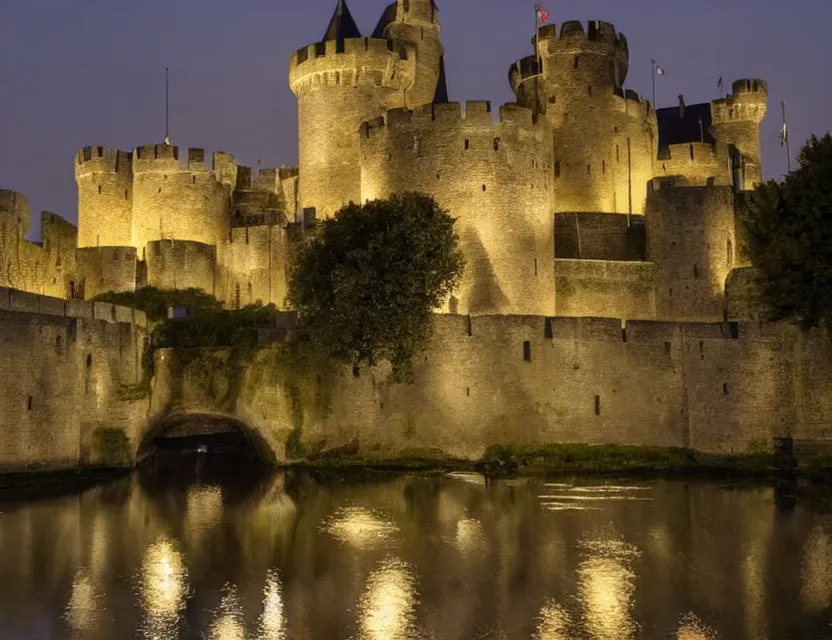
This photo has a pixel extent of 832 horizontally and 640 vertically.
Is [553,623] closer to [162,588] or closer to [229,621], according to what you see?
[229,621]

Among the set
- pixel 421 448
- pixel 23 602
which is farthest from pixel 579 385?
pixel 23 602

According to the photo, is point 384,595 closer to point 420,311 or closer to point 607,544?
point 607,544

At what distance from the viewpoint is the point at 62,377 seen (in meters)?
27.9

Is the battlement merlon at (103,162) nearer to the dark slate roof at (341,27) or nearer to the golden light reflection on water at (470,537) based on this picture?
the dark slate roof at (341,27)

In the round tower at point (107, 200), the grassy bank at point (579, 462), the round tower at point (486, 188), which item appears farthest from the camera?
the round tower at point (107, 200)

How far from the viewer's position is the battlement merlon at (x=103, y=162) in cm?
4344

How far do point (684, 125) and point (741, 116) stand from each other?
2.65 meters

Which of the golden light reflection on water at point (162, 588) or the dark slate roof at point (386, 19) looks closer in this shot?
the golden light reflection on water at point (162, 588)

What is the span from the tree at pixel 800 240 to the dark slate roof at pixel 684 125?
882 inches

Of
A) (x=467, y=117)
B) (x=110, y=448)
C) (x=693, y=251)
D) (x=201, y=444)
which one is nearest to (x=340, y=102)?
(x=467, y=117)

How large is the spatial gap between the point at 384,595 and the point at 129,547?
19.5ft

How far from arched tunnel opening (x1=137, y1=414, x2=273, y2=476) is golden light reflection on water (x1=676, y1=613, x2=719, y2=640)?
1731 cm

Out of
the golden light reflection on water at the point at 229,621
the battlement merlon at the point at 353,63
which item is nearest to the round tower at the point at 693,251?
the battlement merlon at the point at 353,63

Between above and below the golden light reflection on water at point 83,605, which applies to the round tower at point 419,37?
above
